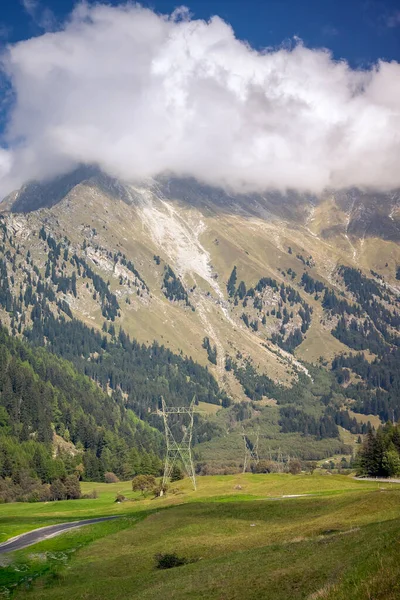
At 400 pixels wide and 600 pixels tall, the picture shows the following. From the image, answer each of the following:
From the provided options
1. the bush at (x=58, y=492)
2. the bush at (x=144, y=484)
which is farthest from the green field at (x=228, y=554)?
the bush at (x=58, y=492)

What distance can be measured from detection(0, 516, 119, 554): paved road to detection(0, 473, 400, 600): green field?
7.34 ft

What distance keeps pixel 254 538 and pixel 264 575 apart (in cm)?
2321

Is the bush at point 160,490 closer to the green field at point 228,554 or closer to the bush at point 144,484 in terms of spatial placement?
the bush at point 144,484

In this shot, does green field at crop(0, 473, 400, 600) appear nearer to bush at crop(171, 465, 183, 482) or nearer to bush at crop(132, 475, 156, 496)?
bush at crop(132, 475, 156, 496)

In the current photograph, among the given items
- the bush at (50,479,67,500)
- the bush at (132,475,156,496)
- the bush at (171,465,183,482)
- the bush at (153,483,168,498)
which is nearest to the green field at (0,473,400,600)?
the bush at (153,483,168,498)

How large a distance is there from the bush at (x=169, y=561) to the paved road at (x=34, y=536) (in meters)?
23.5

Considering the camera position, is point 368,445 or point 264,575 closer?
point 264,575

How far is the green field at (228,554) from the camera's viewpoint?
3095cm

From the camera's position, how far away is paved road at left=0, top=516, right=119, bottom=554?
2789 inches

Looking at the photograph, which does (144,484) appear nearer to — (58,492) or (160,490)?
(160,490)

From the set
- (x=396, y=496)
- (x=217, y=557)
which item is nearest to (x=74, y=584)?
(x=217, y=557)

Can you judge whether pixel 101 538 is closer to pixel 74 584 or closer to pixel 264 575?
pixel 74 584

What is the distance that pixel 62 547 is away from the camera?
69812 millimetres

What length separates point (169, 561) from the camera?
53.2m
